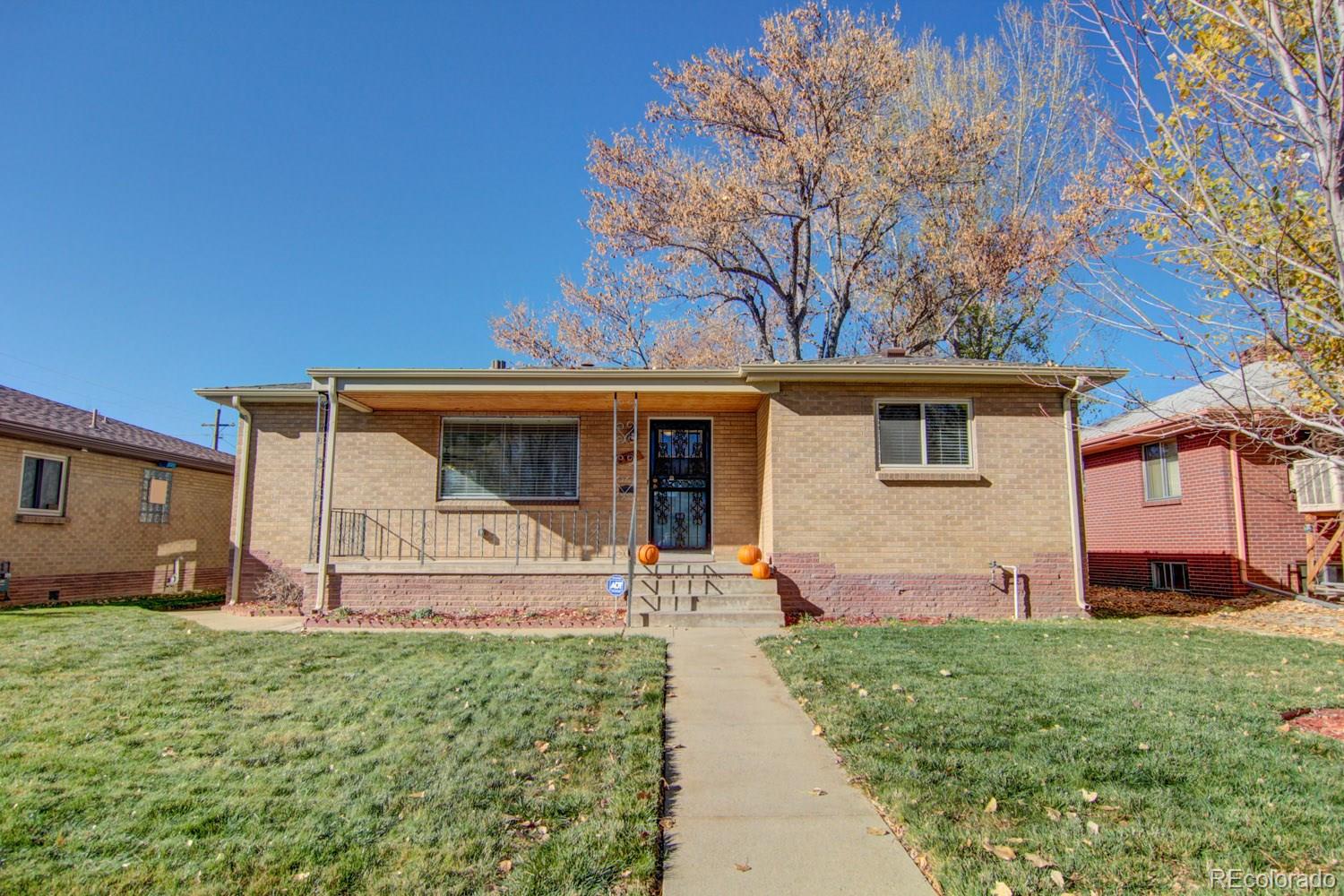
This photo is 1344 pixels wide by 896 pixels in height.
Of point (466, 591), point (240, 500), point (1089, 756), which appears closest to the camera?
point (1089, 756)

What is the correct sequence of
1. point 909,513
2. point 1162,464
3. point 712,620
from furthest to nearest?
point 1162,464
point 909,513
point 712,620

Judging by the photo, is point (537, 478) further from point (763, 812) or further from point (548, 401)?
point (763, 812)

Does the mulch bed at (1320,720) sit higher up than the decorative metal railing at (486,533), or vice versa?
the decorative metal railing at (486,533)

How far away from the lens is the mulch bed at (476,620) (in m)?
9.08

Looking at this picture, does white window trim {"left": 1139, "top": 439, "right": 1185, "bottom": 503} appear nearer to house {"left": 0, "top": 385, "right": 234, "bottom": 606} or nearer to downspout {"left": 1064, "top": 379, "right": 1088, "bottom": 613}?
downspout {"left": 1064, "top": 379, "right": 1088, "bottom": 613}

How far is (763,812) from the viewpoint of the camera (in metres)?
3.45

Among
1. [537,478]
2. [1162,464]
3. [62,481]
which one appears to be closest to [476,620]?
[537,478]

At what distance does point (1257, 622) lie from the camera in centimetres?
959

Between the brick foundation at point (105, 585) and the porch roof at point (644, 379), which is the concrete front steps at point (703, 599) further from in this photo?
the brick foundation at point (105, 585)

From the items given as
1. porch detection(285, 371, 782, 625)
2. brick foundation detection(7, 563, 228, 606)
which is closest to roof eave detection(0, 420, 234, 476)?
brick foundation detection(7, 563, 228, 606)

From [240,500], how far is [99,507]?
401 cm

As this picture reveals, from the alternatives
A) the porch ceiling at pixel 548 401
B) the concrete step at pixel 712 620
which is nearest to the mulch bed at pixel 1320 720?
the concrete step at pixel 712 620

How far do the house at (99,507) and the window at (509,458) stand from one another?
261 inches

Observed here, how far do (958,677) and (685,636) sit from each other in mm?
3260
